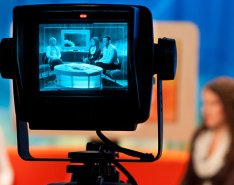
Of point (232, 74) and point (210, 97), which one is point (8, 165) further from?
point (232, 74)

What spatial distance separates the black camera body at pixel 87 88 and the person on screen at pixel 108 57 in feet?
0.05

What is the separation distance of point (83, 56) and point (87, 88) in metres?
0.05

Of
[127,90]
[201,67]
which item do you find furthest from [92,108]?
[201,67]

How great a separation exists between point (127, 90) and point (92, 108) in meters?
0.06

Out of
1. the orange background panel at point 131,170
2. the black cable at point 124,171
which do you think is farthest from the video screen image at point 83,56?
the orange background panel at point 131,170

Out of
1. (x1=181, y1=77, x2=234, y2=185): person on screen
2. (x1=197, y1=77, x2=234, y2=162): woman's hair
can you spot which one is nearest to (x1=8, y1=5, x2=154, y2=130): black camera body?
(x1=181, y1=77, x2=234, y2=185): person on screen

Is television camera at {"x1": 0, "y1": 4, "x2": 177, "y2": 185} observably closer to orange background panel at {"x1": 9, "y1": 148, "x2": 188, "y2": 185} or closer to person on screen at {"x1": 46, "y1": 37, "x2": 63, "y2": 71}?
person on screen at {"x1": 46, "y1": 37, "x2": 63, "y2": 71}

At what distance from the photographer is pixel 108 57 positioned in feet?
2.84

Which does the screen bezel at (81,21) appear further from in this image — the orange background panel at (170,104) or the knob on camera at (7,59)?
the orange background panel at (170,104)

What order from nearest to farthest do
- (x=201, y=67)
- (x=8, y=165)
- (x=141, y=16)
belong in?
(x=141, y=16) < (x=8, y=165) < (x=201, y=67)

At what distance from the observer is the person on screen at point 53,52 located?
869 mm

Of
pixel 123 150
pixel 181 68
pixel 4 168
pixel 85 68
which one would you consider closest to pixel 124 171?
pixel 123 150

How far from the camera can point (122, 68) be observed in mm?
861

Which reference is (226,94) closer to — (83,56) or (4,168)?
(4,168)
